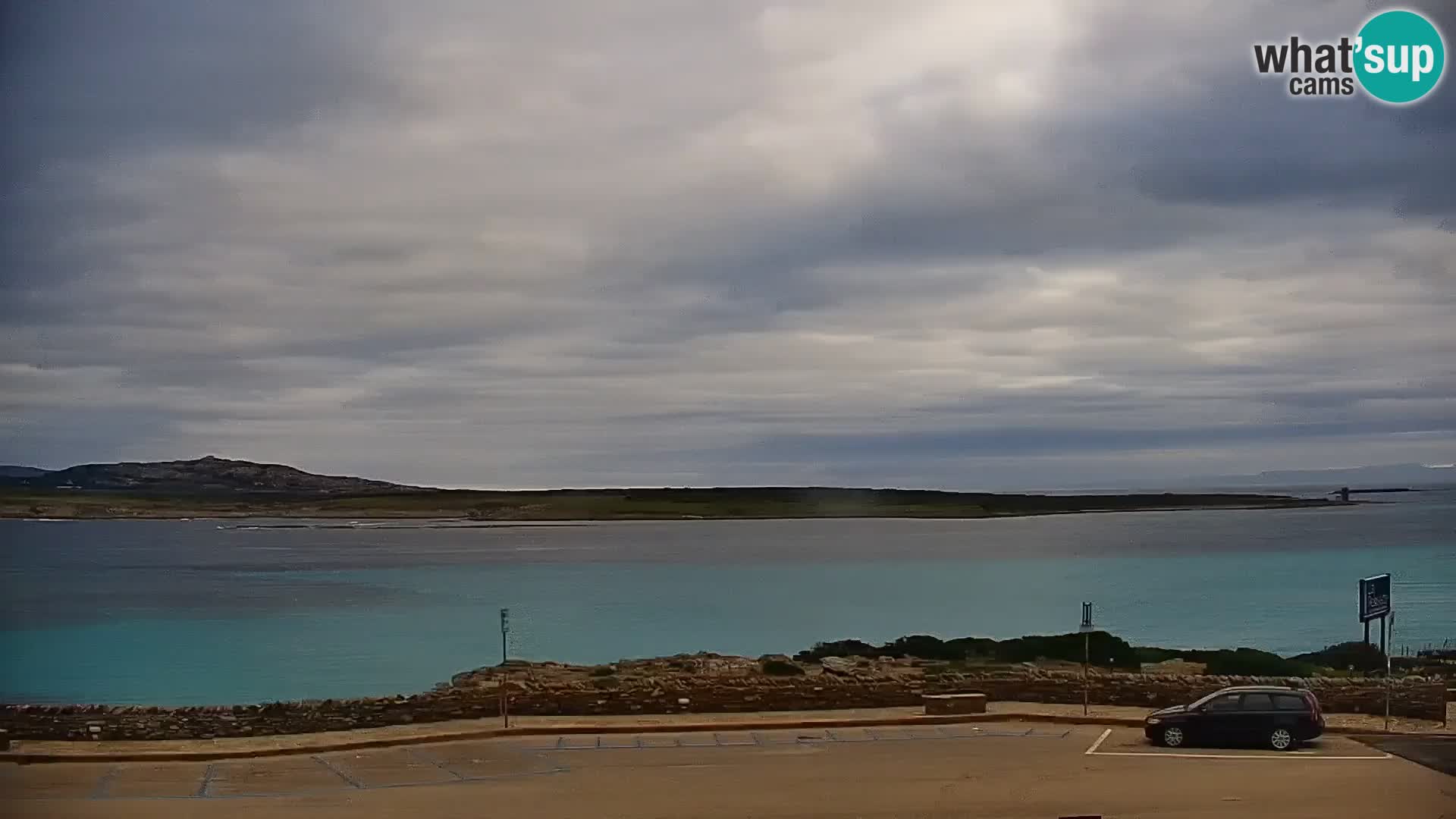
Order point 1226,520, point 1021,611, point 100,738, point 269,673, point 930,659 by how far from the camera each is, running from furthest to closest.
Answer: point 1226,520, point 1021,611, point 269,673, point 930,659, point 100,738

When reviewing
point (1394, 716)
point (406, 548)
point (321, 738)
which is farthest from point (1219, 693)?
point (406, 548)

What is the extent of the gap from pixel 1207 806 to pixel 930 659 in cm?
1325

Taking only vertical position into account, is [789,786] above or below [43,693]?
above

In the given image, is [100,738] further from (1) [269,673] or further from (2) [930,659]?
(1) [269,673]

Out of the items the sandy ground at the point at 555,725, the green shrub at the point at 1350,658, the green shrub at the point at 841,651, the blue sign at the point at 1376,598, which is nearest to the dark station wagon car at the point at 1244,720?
the sandy ground at the point at 555,725

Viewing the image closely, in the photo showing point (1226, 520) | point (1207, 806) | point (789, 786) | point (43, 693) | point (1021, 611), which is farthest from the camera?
point (1226, 520)

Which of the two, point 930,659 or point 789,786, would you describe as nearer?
point 789,786

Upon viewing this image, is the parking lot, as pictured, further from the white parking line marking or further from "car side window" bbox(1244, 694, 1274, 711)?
"car side window" bbox(1244, 694, 1274, 711)

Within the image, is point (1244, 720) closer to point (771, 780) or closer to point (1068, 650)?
point (771, 780)

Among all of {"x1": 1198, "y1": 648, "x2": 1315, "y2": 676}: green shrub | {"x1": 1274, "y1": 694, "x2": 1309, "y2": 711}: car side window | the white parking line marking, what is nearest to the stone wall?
Result: {"x1": 1274, "y1": 694, "x2": 1309, "y2": 711}: car side window

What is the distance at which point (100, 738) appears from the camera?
12.6 metres

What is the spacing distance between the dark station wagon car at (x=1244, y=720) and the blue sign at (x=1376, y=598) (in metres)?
2.47

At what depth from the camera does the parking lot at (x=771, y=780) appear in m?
9.89

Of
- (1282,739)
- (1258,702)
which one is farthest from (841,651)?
(1282,739)
